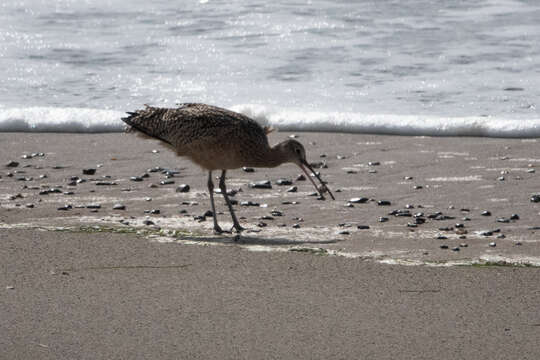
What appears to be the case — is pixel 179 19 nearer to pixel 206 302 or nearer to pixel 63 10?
pixel 63 10

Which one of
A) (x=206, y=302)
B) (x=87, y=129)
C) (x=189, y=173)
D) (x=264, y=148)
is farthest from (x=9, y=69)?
(x=206, y=302)

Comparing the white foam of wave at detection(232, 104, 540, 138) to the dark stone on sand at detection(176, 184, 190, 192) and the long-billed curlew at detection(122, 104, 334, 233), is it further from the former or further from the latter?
the long-billed curlew at detection(122, 104, 334, 233)

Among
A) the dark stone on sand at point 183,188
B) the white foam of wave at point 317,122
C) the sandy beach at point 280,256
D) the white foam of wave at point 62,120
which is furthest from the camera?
the white foam of wave at point 62,120

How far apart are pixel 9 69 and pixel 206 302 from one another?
1049 centimetres

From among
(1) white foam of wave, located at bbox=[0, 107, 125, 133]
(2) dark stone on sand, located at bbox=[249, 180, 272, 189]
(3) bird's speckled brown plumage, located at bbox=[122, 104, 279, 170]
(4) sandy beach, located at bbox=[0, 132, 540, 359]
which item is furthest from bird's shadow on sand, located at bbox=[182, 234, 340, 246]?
(1) white foam of wave, located at bbox=[0, 107, 125, 133]

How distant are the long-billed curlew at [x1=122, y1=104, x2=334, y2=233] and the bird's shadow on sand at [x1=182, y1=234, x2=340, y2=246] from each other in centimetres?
63

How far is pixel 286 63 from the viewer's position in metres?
15.3

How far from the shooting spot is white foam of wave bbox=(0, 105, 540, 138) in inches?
435

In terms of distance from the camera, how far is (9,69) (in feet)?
50.6

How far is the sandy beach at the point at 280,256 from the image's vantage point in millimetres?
5203

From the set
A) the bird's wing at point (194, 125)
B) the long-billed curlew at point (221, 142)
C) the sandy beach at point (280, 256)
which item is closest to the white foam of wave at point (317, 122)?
the sandy beach at point (280, 256)

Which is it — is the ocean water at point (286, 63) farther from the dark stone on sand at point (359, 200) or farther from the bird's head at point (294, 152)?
the bird's head at point (294, 152)

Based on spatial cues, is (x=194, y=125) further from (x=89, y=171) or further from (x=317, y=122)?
(x=317, y=122)

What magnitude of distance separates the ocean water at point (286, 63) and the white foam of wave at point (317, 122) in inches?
0.7
